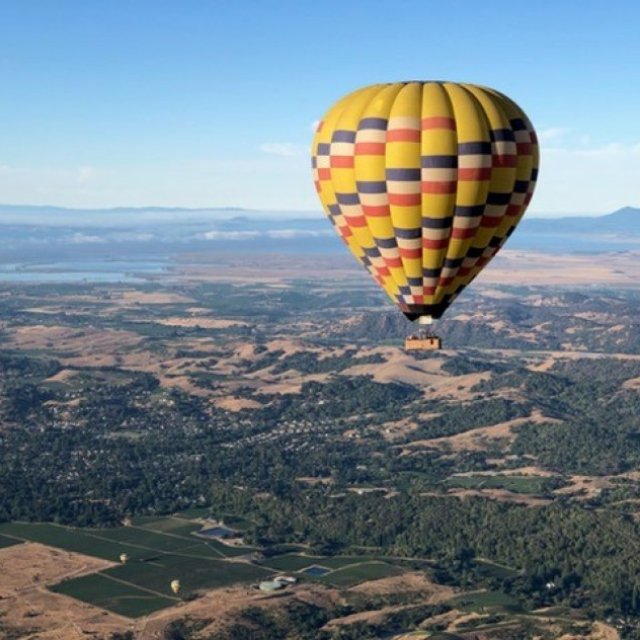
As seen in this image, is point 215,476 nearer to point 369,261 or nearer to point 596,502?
point 596,502

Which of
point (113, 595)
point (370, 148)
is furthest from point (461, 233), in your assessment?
point (113, 595)

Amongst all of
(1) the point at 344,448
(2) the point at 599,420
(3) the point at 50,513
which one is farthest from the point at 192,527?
(2) the point at 599,420

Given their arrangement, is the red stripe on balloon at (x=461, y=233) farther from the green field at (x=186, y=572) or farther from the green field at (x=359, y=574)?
the green field at (x=186, y=572)

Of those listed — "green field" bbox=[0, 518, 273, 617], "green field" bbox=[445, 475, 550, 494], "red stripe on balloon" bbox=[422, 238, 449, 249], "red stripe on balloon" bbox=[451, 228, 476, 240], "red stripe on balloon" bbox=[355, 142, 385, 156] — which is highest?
"red stripe on balloon" bbox=[355, 142, 385, 156]

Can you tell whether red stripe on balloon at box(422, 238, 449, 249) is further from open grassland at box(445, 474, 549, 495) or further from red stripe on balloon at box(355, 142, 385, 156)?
open grassland at box(445, 474, 549, 495)

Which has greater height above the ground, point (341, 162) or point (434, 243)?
point (341, 162)

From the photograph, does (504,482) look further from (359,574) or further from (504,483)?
(359,574)

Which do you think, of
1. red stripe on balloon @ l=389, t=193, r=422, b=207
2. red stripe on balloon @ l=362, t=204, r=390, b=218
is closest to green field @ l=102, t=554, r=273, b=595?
red stripe on balloon @ l=362, t=204, r=390, b=218
